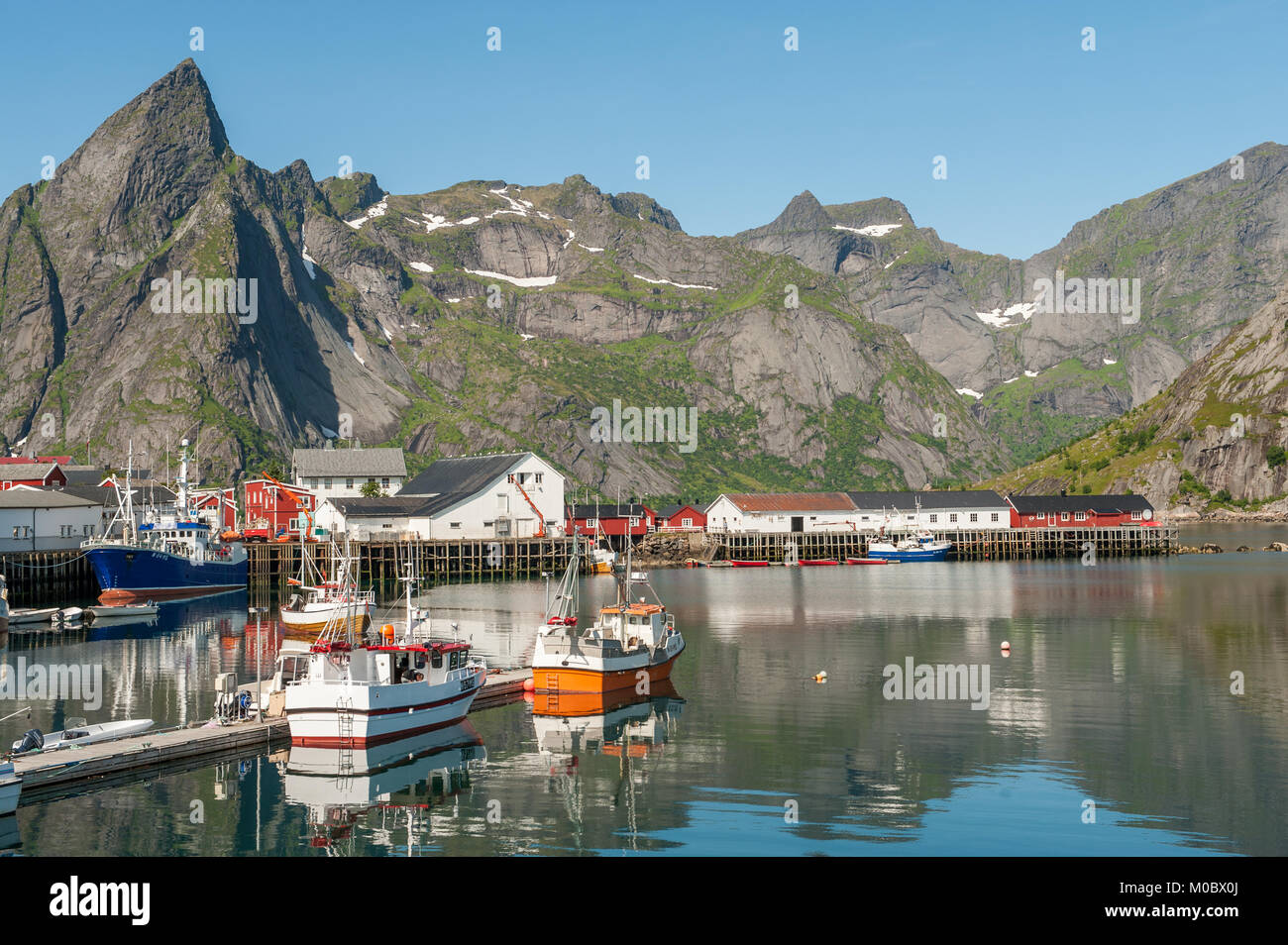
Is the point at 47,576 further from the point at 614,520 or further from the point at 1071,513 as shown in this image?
the point at 1071,513

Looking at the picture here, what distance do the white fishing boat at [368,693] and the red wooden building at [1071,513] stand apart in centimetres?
14449

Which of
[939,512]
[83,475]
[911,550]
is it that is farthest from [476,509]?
[83,475]

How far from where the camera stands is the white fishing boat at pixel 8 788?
31.0 meters

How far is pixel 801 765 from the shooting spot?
38344 millimetres

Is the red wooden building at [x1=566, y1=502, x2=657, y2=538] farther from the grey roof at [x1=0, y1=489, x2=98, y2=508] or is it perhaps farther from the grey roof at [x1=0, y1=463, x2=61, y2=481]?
the grey roof at [x1=0, y1=463, x2=61, y2=481]

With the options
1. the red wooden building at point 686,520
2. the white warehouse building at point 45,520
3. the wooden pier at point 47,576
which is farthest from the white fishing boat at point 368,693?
the red wooden building at point 686,520

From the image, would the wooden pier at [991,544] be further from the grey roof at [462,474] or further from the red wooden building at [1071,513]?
the grey roof at [462,474]

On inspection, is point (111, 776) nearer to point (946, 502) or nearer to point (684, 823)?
point (684, 823)

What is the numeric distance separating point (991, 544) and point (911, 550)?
48.6ft

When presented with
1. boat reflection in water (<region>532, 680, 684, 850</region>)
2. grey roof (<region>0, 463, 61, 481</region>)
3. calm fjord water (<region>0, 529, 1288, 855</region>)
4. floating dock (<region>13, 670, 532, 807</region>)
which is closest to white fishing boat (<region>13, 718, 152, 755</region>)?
floating dock (<region>13, 670, 532, 807</region>)

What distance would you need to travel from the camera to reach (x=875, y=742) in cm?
4203
